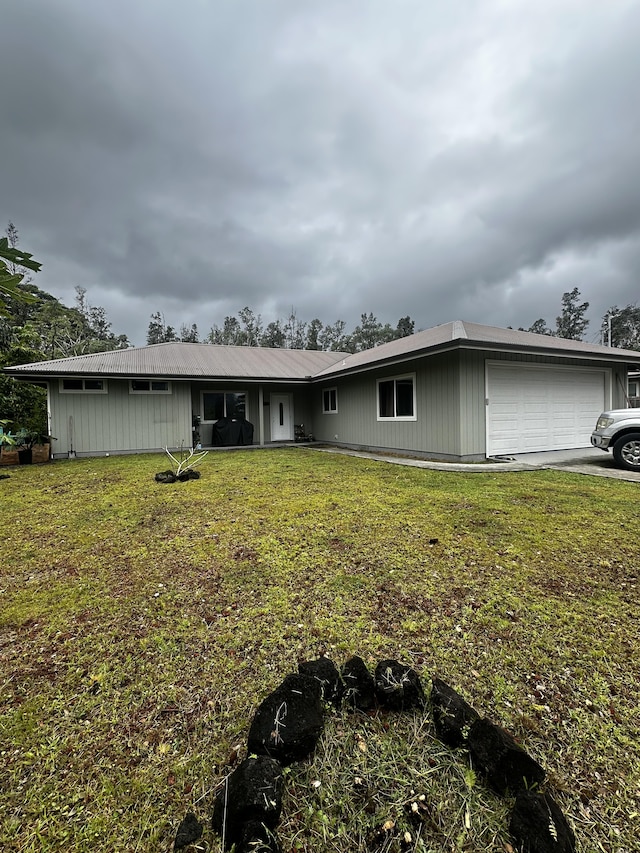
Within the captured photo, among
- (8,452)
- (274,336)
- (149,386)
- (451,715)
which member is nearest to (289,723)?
(451,715)

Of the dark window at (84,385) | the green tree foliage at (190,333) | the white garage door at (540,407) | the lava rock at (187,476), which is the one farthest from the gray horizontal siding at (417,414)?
the green tree foliage at (190,333)

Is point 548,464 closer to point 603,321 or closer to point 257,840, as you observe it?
point 257,840

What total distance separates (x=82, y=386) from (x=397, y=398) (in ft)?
29.0

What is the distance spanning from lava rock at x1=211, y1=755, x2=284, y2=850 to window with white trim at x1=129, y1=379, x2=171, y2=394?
1079 centimetres

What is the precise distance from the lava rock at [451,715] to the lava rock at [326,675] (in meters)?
0.42

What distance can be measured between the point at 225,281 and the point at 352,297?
13080mm

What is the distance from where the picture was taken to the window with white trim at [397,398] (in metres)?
9.19

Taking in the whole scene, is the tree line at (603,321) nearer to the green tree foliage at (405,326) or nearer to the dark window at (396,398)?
the green tree foliage at (405,326)

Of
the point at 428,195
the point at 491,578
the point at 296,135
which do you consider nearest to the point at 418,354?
the point at 491,578

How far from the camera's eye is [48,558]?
3.25 m

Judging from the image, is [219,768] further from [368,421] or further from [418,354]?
[368,421]

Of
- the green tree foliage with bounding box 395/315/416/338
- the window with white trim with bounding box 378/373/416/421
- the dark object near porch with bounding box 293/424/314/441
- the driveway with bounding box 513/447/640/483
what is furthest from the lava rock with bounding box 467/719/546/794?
the green tree foliage with bounding box 395/315/416/338

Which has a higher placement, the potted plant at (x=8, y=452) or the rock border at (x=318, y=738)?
the potted plant at (x=8, y=452)

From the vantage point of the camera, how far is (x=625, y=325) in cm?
4056
